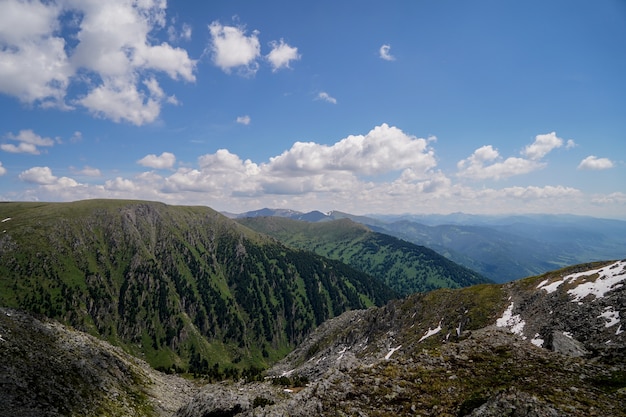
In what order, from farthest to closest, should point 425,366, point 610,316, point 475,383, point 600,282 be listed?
point 600,282 → point 610,316 → point 425,366 → point 475,383

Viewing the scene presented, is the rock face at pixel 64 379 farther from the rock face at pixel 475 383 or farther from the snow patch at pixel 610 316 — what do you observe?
the snow patch at pixel 610 316

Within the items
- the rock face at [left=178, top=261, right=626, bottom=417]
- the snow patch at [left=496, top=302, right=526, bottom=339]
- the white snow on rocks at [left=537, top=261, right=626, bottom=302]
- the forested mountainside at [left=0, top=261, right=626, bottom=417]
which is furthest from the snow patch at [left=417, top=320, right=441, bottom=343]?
the rock face at [left=178, top=261, right=626, bottom=417]

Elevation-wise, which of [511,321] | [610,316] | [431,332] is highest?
[610,316]

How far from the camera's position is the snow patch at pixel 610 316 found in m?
→ 50.3

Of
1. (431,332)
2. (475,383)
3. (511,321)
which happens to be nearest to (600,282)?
(511,321)

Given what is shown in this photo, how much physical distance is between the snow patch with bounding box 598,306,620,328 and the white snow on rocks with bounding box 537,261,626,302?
6.40 metres

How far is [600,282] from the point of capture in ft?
210

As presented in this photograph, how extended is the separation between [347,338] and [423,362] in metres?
107

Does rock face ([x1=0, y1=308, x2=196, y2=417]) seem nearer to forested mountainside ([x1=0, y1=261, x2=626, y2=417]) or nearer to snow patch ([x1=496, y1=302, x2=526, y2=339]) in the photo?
forested mountainside ([x1=0, y1=261, x2=626, y2=417])

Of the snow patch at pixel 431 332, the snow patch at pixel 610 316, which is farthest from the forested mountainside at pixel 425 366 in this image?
the snow patch at pixel 431 332

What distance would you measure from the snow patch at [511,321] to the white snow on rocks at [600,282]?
8968mm

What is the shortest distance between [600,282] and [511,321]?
57.5 ft

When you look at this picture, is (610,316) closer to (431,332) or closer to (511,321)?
(511,321)

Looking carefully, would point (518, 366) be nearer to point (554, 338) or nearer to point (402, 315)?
point (554, 338)
